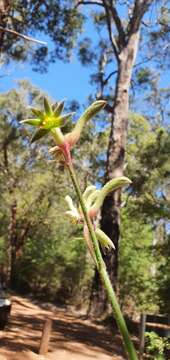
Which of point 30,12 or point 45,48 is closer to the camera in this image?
point 30,12

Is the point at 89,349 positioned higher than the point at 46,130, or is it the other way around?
the point at 46,130

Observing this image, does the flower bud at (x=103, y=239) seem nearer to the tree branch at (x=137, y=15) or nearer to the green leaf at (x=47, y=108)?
the green leaf at (x=47, y=108)

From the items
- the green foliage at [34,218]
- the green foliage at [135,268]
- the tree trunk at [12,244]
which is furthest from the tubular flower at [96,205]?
the tree trunk at [12,244]

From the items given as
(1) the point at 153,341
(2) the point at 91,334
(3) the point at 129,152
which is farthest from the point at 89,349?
(3) the point at 129,152

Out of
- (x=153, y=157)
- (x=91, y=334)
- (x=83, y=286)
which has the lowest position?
(x=83, y=286)

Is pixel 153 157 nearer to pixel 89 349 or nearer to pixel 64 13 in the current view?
pixel 64 13

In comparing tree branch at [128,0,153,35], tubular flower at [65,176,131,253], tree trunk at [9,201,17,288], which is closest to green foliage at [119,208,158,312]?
tree trunk at [9,201,17,288]

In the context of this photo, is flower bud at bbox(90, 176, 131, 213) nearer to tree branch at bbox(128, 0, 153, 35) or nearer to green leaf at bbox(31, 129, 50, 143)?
green leaf at bbox(31, 129, 50, 143)
